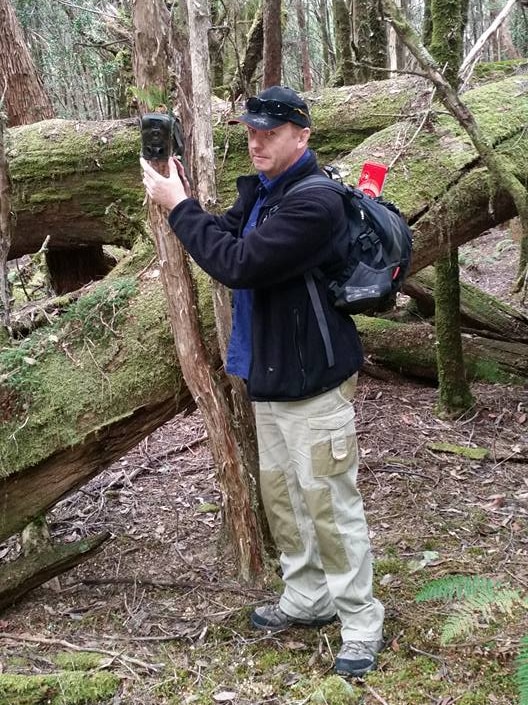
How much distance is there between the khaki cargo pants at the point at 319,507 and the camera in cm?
298

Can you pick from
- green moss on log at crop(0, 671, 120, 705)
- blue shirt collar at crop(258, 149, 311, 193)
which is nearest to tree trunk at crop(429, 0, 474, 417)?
blue shirt collar at crop(258, 149, 311, 193)

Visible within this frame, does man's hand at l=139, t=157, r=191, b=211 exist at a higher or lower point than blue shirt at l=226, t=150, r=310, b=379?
higher

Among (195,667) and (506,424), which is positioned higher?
(195,667)

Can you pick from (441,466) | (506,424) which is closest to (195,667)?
(441,466)

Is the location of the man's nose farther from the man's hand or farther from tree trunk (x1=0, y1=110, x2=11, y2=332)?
tree trunk (x1=0, y1=110, x2=11, y2=332)

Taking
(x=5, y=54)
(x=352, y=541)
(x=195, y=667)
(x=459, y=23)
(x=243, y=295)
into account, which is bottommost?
(x=195, y=667)

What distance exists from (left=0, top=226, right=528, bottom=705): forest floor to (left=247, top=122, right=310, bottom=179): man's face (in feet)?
6.86

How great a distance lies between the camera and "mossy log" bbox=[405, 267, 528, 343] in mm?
7910

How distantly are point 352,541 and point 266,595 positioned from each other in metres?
0.95

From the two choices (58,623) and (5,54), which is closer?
(58,623)

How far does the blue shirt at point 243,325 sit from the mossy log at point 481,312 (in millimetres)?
5171

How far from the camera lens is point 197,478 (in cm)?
573

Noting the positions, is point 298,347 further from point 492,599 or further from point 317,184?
point 492,599

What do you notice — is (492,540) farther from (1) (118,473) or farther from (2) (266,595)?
(1) (118,473)
